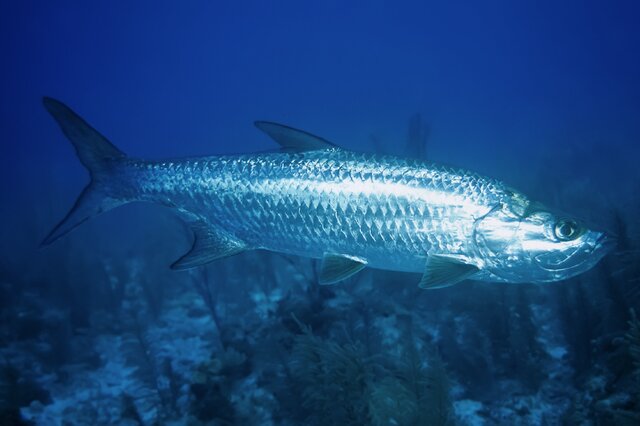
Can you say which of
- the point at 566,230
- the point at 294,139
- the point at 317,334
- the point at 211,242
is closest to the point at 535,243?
the point at 566,230

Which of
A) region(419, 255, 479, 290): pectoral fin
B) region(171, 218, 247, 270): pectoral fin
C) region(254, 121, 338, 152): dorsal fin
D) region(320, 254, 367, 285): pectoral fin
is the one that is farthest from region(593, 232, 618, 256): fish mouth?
region(171, 218, 247, 270): pectoral fin

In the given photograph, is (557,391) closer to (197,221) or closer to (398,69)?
(197,221)

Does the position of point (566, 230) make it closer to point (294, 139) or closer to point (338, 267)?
point (338, 267)

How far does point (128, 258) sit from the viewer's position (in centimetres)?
1748

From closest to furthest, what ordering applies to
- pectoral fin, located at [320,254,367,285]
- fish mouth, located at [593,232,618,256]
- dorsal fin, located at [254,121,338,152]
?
fish mouth, located at [593,232,618,256] < pectoral fin, located at [320,254,367,285] < dorsal fin, located at [254,121,338,152]

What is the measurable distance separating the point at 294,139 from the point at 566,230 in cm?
254

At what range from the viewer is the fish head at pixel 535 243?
261cm

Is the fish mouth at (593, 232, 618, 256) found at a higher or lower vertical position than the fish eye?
lower

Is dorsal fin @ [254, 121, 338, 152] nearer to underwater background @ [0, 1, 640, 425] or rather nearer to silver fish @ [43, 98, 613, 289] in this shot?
silver fish @ [43, 98, 613, 289]

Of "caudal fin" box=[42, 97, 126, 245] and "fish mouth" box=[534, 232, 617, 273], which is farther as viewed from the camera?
"caudal fin" box=[42, 97, 126, 245]

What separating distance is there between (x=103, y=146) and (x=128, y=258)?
16317 mm

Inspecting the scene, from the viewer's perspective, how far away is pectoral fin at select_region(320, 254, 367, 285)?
3004 mm

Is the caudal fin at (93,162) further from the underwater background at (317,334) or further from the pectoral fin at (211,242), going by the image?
the underwater background at (317,334)

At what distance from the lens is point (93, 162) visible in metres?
3.58
